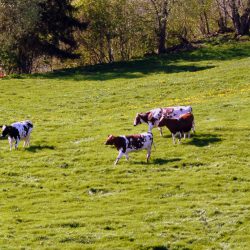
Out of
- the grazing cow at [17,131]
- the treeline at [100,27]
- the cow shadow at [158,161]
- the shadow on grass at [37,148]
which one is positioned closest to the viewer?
the cow shadow at [158,161]

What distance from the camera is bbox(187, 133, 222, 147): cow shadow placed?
34.9 m

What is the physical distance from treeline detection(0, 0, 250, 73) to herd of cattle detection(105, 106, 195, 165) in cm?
3776

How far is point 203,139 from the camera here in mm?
35656

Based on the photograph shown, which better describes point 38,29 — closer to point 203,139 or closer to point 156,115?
point 156,115

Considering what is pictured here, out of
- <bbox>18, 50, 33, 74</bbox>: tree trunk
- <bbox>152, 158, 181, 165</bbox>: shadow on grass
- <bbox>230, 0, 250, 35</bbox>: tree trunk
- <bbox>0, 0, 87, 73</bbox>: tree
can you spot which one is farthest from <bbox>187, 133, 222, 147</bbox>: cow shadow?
<bbox>230, 0, 250, 35</bbox>: tree trunk

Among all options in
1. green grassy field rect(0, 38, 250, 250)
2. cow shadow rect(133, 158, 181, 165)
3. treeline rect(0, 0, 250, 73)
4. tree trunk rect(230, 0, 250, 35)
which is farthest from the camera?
tree trunk rect(230, 0, 250, 35)

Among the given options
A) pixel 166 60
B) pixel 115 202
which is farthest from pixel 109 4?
pixel 115 202

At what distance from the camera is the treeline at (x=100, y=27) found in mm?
73000

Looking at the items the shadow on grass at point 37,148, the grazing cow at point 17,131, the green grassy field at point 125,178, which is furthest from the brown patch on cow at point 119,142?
the grazing cow at point 17,131

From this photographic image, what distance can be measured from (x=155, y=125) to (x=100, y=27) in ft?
151

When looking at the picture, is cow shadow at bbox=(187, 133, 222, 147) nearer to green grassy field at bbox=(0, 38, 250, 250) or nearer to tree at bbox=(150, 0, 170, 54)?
green grassy field at bbox=(0, 38, 250, 250)

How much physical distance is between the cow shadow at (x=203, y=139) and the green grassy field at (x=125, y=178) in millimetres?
55

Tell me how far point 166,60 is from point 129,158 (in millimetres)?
42381

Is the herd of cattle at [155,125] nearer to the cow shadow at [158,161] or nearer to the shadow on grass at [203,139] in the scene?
the cow shadow at [158,161]
